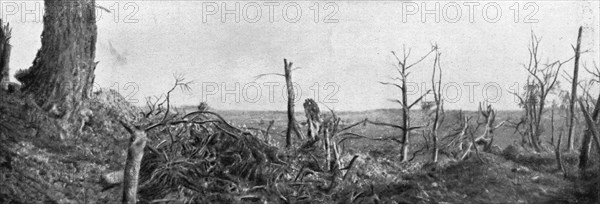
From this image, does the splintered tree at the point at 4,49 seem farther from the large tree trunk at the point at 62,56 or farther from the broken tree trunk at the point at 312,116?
the broken tree trunk at the point at 312,116

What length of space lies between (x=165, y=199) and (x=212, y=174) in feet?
3.46

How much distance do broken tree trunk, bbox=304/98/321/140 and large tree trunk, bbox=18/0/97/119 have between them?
3.68m

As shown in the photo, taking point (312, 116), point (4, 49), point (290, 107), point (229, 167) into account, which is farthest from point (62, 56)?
point (312, 116)

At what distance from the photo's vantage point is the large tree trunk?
31.1ft

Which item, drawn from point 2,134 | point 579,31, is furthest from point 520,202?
point 2,134

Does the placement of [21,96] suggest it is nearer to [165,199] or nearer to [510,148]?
[165,199]

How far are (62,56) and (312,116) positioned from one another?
13.4 feet

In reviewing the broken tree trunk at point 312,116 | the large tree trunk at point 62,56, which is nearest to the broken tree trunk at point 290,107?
the broken tree trunk at point 312,116

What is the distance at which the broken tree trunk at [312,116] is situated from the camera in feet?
30.8

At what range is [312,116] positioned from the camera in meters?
9.44

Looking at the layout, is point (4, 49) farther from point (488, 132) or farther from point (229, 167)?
point (488, 132)

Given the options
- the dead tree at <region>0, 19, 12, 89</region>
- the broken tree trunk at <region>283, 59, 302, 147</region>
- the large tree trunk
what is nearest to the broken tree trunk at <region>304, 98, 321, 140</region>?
the broken tree trunk at <region>283, 59, 302, 147</region>

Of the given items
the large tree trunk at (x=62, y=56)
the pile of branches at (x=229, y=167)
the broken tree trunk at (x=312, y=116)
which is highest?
the large tree trunk at (x=62, y=56)

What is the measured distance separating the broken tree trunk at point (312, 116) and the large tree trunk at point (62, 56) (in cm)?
368
